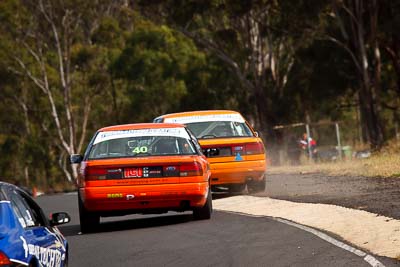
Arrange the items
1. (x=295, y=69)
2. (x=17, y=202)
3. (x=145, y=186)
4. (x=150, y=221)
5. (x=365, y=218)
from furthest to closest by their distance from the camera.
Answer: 1. (x=295, y=69)
2. (x=150, y=221)
3. (x=145, y=186)
4. (x=365, y=218)
5. (x=17, y=202)

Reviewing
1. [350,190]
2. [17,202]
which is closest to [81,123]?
[350,190]

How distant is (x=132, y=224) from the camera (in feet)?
53.4

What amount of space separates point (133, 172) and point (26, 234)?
23.2 ft

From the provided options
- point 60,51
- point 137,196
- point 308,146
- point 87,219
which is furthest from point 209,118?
point 60,51

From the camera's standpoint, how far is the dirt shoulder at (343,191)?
14.3 metres

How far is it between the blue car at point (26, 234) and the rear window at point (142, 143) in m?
5.89

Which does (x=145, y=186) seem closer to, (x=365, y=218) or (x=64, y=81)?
(x=365, y=218)

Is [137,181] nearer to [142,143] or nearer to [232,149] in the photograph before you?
[142,143]

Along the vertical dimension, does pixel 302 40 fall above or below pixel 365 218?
above

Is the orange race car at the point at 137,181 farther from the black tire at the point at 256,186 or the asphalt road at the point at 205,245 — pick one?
the black tire at the point at 256,186

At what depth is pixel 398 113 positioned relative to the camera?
64000mm

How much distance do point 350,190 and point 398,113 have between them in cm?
4742

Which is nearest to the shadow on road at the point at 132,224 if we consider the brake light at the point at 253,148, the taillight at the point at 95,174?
the taillight at the point at 95,174

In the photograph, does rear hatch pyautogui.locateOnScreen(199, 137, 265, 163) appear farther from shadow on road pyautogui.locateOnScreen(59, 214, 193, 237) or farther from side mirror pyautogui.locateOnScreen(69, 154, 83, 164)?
side mirror pyautogui.locateOnScreen(69, 154, 83, 164)
